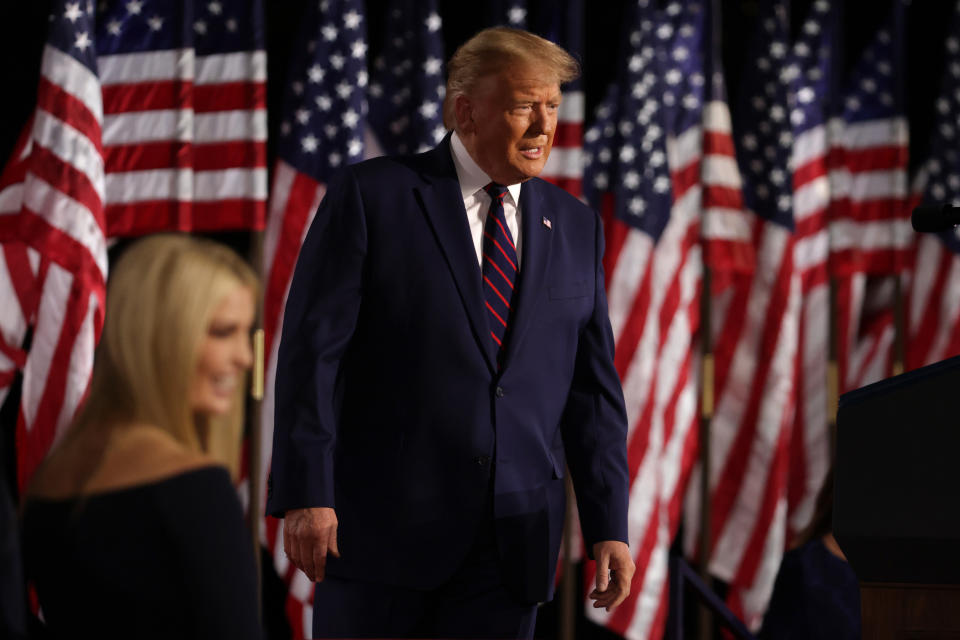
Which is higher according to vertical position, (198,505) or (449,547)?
(198,505)

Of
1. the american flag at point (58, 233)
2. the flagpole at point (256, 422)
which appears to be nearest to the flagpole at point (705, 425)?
the flagpole at point (256, 422)

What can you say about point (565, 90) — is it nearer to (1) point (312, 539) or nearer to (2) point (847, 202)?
(2) point (847, 202)

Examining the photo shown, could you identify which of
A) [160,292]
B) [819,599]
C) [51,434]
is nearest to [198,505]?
[160,292]

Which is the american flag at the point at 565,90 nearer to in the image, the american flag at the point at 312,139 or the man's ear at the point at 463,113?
the american flag at the point at 312,139

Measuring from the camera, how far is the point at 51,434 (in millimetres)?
3727

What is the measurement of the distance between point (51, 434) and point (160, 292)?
9.62ft

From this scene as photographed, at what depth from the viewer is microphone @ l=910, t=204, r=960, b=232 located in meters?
1.49

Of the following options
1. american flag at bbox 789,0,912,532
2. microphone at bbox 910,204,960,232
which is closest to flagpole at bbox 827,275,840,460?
american flag at bbox 789,0,912,532

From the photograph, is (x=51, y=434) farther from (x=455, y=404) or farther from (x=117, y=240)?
(x=455, y=404)

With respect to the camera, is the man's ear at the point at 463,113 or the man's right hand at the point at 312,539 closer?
the man's right hand at the point at 312,539

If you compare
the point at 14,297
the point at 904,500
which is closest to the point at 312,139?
the point at 14,297

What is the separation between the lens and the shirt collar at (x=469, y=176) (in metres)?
1.90

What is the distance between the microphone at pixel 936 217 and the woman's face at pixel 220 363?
35.6 inches

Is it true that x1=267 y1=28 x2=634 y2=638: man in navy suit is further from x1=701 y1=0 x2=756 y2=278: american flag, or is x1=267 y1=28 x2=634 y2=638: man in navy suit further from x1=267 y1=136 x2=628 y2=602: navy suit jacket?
x1=701 y1=0 x2=756 y2=278: american flag
